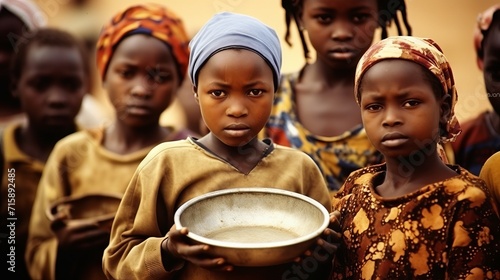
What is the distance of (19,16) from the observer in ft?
17.6

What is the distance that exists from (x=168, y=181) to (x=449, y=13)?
7786 millimetres

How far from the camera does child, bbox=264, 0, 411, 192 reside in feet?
12.2

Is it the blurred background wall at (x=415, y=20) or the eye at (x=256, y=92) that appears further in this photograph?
the blurred background wall at (x=415, y=20)

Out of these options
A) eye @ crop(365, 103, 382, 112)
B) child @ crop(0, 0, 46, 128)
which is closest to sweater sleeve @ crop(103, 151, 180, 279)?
eye @ crop(365, 103, 382, 112)

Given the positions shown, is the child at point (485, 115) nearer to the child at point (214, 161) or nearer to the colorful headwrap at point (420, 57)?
the colorful headwrap at point (420, 57)

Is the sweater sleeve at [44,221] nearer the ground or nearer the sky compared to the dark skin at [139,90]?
nearer the ground

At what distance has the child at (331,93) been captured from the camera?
3705mm

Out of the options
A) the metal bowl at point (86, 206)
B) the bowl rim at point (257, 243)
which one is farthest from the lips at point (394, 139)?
the metal bowl at point (86, 206)

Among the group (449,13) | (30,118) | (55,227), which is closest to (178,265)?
(55,227)

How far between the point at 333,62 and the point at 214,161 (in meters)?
1.18

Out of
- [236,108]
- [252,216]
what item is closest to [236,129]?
[236,108]

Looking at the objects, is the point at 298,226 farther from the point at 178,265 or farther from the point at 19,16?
A: the point at 19,16

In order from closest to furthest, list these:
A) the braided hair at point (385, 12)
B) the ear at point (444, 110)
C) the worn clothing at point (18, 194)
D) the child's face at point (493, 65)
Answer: the ear at point (444, 110) → the child's face at point (493, 65) → the braided hair at point (385, 12) → the worn clothing at point (18, 194)

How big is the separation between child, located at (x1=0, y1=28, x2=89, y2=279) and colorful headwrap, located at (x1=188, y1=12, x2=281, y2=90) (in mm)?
1801
